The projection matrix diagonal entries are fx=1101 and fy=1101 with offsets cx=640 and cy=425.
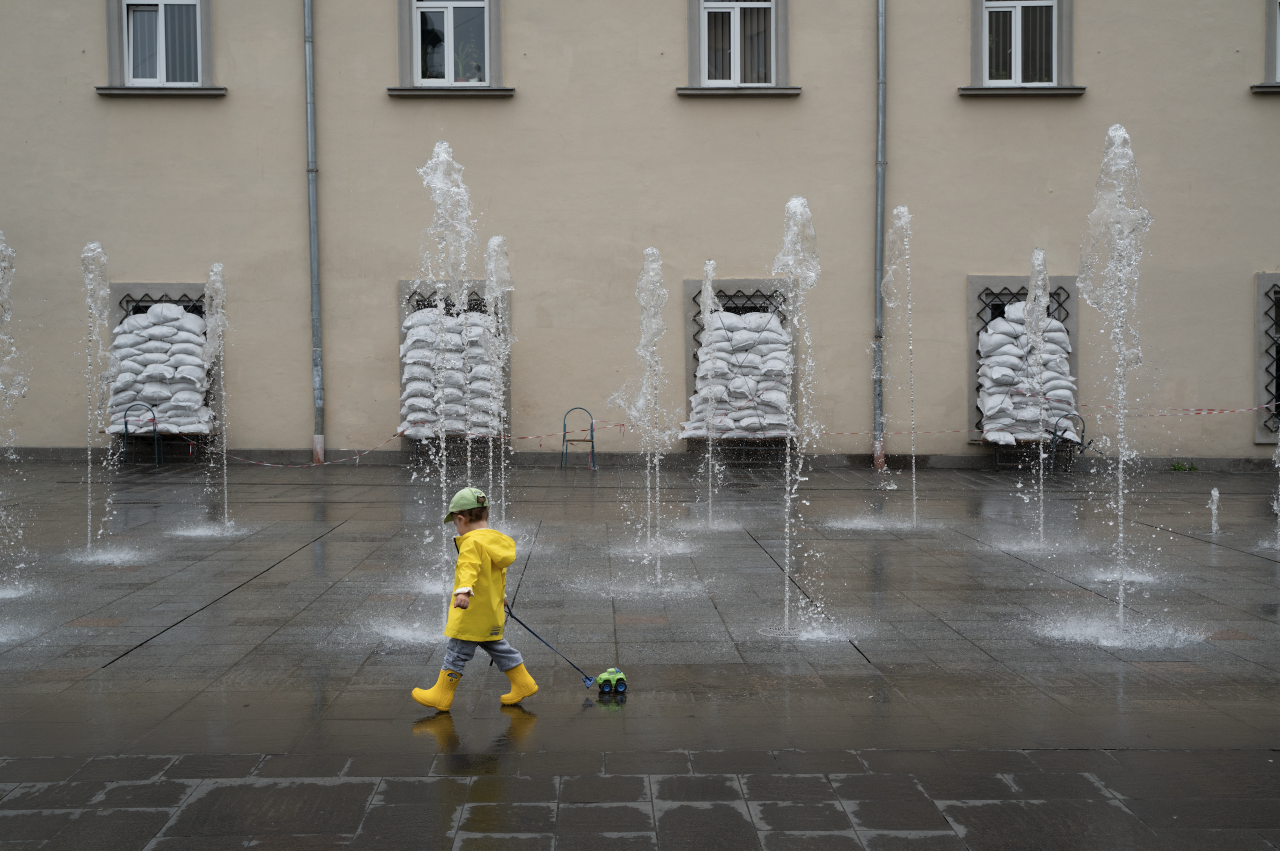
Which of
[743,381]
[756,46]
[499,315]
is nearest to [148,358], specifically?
[499,315]

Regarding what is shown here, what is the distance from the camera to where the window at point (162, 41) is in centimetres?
1459

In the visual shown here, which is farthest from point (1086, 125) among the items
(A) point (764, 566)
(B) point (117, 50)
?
(B) point (117, 50)

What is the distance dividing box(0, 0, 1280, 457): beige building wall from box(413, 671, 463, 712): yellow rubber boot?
34.0ft

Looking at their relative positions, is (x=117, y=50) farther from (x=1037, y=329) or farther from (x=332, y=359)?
(x=1037, y=329)

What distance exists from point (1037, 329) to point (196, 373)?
10932mm

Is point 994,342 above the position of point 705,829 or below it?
above

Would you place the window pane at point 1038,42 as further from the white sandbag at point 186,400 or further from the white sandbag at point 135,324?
the white sandbag at point 135,324

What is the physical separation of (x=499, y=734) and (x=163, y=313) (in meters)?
11.9

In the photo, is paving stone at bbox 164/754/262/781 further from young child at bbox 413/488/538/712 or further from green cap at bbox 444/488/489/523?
green cap at bbox 444/488/489/523

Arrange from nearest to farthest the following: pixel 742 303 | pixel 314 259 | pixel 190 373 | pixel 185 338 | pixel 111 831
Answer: pixel 111 831 < pixel 190 373 < pixel 185 338 < pixel 314 259 < pixel 742 303

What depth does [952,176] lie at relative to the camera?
48.3 feet

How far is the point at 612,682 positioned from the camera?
4617mm

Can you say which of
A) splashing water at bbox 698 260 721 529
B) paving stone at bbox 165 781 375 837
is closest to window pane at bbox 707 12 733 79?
splashing water at bbox 698 260 721 529

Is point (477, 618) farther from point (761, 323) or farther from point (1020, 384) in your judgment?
point (1020, 384)
